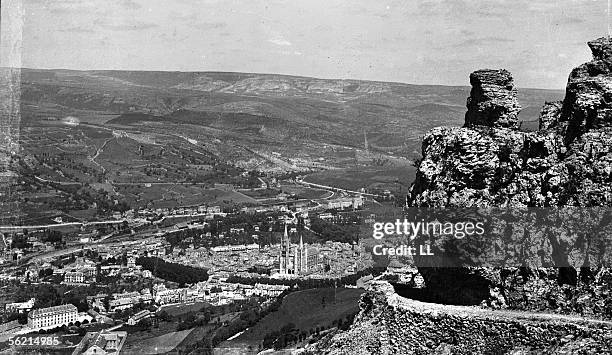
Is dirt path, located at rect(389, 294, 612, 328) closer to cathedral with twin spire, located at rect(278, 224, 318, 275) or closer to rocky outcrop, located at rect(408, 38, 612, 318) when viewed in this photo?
rocky outcrop, located at rect(408, 38, 612, 318)

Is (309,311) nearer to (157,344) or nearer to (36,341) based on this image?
(157,344)

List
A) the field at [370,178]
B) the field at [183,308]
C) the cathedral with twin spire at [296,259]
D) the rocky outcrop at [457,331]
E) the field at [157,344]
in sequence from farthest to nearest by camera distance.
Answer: the field at [370,178]
the cathedral with twin spire at [296,259]
the field at [183,308]
the field at [157,344]
the rocky outcrop at [457,331]

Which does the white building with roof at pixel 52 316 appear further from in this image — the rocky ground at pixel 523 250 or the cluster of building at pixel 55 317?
the rocky ground at pixel 523 250

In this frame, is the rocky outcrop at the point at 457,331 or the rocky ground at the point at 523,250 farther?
the rocky ground at the point at 523,250

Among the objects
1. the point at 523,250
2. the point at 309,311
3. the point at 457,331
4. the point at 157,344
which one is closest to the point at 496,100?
the point at 523,250

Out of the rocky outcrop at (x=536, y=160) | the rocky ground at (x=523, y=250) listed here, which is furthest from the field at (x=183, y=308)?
the rocky outcrop at (x=536, y=160)

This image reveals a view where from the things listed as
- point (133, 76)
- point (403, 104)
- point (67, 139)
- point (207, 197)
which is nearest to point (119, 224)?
point (207, 197)

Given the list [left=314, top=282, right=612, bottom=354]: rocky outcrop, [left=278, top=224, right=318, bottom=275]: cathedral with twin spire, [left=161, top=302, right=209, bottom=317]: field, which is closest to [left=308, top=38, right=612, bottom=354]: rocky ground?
[left=314, top=282, right=612, bottom=354]: rocky outcrop
